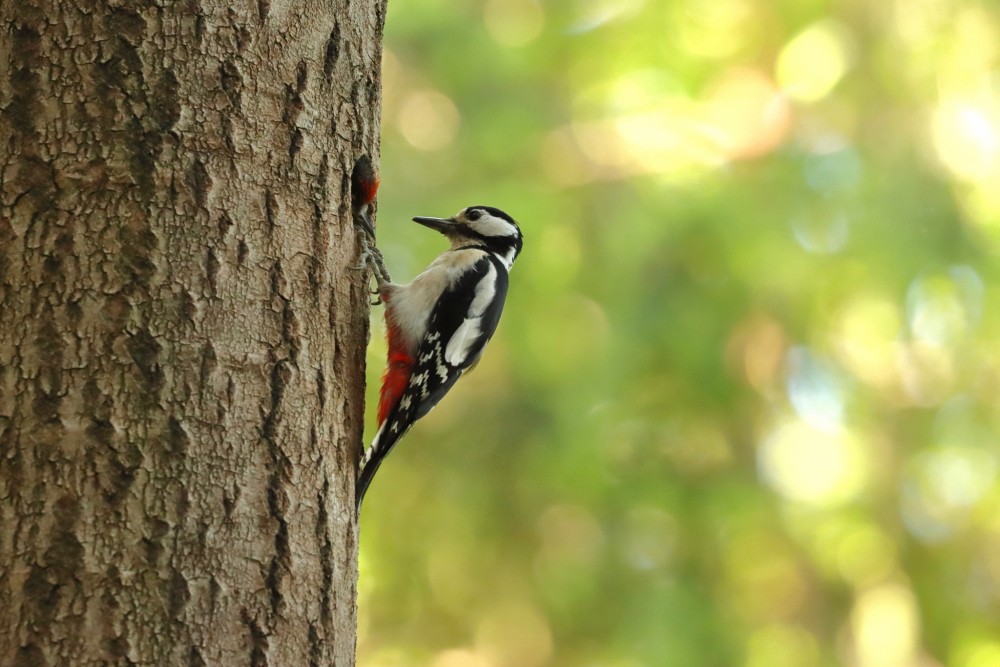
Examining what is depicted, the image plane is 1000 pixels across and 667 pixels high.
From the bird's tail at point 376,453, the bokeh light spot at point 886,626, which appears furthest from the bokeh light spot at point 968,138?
the bird's tail at point 376,453

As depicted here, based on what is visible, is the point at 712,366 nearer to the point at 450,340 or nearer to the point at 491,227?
the point at 491,227

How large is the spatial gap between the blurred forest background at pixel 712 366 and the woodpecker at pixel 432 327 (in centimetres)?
165

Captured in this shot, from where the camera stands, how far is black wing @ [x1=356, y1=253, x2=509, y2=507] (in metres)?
2.97

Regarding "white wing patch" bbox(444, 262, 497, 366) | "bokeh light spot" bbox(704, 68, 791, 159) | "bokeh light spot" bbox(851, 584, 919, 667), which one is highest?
"bokeh light spot" bbox(704, 68, 791, 159)

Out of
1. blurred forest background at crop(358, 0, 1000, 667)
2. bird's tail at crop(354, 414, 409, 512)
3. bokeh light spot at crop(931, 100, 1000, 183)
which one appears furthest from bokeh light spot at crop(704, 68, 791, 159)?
bird's tail at crop(354, 414, 409, 512)

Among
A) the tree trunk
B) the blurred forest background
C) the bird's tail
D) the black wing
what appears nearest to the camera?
the tree trunk

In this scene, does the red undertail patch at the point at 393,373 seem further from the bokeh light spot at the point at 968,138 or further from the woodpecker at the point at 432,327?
the bokeh light spot at the point at 968,138

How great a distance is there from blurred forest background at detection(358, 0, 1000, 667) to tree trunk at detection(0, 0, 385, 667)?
3.02 metres

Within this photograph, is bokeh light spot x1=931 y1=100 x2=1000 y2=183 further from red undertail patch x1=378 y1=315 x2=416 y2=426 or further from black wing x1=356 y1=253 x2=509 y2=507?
red undertail patch x1=378 y1=315 x2=416 y2=426

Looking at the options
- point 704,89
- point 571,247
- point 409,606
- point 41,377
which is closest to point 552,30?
point 704,89

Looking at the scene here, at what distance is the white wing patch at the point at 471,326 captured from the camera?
3.21m

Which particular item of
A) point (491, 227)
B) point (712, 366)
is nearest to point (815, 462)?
point (712, 366)

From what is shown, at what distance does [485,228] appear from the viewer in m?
3.87

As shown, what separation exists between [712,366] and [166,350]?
356 cm
